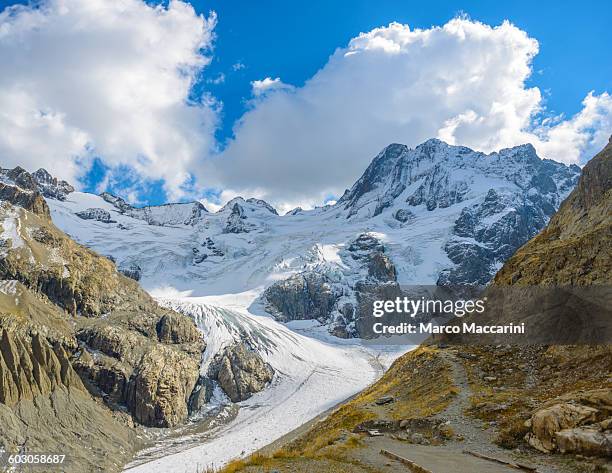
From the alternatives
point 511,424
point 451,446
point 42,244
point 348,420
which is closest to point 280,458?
point 451,446

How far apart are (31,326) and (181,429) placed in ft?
149

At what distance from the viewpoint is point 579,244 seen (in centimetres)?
3922

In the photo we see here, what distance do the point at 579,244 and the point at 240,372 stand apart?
438ft

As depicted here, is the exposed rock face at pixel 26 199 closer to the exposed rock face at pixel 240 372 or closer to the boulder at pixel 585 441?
the exposed rock face at pixel 240 372

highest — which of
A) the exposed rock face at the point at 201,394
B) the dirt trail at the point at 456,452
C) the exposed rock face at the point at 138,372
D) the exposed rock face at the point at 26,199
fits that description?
the exposed rock face at the point at 26,199

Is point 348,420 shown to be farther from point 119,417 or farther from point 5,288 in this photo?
point 5,288

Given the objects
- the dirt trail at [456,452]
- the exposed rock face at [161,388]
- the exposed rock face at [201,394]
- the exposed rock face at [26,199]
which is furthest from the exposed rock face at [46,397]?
the dirt trail at [456,452]

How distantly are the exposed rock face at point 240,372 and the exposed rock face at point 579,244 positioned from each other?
116223 millimetres

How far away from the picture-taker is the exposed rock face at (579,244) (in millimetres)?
36375

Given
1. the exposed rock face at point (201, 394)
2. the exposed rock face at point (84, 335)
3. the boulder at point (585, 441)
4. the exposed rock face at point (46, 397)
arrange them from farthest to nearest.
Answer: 1. the exposed rock face at point (201, 394)
2. the exposed rock face at point (84, 335)
3. the exposed rock face at point (46, 397)
4. the boulder at point (585, 441)

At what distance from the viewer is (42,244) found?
5359 inches

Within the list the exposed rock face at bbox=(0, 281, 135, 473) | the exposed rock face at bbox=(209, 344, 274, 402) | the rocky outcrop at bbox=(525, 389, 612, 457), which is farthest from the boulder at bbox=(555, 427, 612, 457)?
the exposed rock face at bbox=(209, 344, 274, 402)

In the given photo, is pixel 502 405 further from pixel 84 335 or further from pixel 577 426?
pixel 84 335

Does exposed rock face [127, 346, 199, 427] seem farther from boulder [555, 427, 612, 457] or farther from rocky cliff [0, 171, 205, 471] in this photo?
boulder [555, 427, 612, 457]
